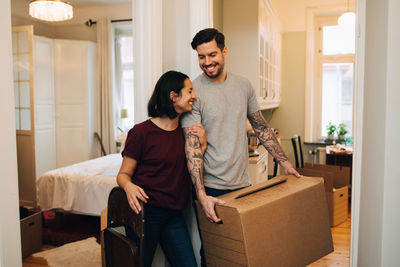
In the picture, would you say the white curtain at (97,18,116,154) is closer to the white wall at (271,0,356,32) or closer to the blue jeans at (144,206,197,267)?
the white wall at (271,0,356,32)

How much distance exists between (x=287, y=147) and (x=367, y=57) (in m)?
4.41

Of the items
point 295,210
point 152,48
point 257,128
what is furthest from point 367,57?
point 152,48

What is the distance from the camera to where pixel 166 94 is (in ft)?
5.43

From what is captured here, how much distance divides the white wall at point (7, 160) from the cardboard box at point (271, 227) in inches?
29.1

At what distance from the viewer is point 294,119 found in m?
5.94

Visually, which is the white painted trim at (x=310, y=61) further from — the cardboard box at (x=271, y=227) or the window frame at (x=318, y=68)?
the cardboard box at (x=271, y=227)

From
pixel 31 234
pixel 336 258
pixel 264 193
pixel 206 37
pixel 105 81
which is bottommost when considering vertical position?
pixel 336 258

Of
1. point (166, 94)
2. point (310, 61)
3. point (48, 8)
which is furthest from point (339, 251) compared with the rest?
point (48, 8)

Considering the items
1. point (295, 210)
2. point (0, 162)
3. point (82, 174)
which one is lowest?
point (82, 174)

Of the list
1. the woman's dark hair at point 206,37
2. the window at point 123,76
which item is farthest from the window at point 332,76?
the woman's dark hair at point 206,37

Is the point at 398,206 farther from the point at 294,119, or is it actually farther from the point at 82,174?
the point at 294,119

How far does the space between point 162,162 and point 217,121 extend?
0.33 meters

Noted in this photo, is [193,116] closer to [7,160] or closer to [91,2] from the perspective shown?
[7,160]

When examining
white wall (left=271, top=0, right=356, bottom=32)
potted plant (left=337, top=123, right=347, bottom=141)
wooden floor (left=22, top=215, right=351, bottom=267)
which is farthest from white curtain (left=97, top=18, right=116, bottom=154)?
potted plant (left=337, top=123, right=347, bottom=141)
